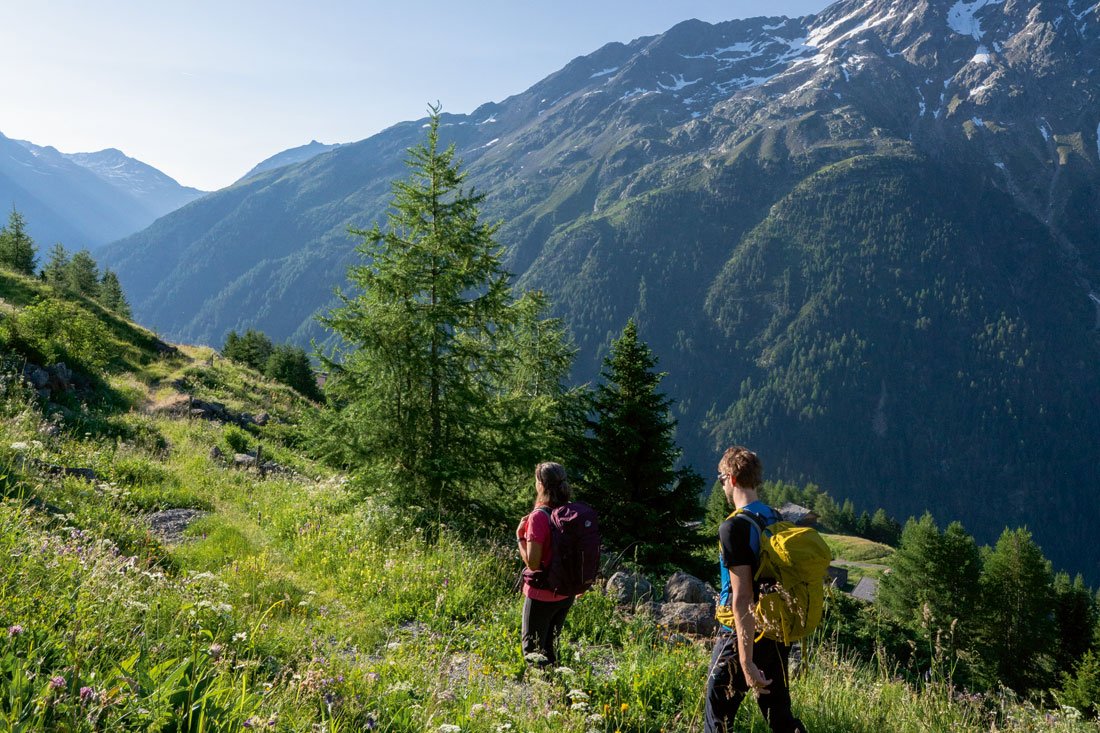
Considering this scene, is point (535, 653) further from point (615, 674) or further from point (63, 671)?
point (63, 671)

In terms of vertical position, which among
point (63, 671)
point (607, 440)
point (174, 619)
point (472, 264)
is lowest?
point (607, 440)

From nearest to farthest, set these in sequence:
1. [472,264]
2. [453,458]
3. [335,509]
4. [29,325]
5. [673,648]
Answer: [673,648] → [335,509] → [453,458] → [472,264] → [29,325]

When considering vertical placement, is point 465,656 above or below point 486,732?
below

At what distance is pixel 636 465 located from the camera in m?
18.5

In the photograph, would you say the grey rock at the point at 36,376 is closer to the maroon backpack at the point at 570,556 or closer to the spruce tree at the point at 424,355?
the spruce tree at the point at 424,355

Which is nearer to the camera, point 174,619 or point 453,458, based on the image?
point 174,619

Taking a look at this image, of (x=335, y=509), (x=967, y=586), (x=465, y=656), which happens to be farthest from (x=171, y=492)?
(x=967, y=586)

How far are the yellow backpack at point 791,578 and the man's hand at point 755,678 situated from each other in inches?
7.9

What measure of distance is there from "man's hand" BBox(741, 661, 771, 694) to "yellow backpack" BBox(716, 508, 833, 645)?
0.20 metres

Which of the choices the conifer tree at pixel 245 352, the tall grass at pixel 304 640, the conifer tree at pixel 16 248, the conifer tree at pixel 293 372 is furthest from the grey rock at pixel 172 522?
the conifer tree at pixel 16 248

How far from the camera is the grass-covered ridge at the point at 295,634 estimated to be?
2781 mm

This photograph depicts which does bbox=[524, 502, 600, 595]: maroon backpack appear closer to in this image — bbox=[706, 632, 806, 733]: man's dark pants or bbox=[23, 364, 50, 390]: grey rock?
bbox=[706, 632, 806, 733]: man's dark pants

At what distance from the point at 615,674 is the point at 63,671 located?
3.60m

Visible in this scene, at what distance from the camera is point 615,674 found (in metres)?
4.69
